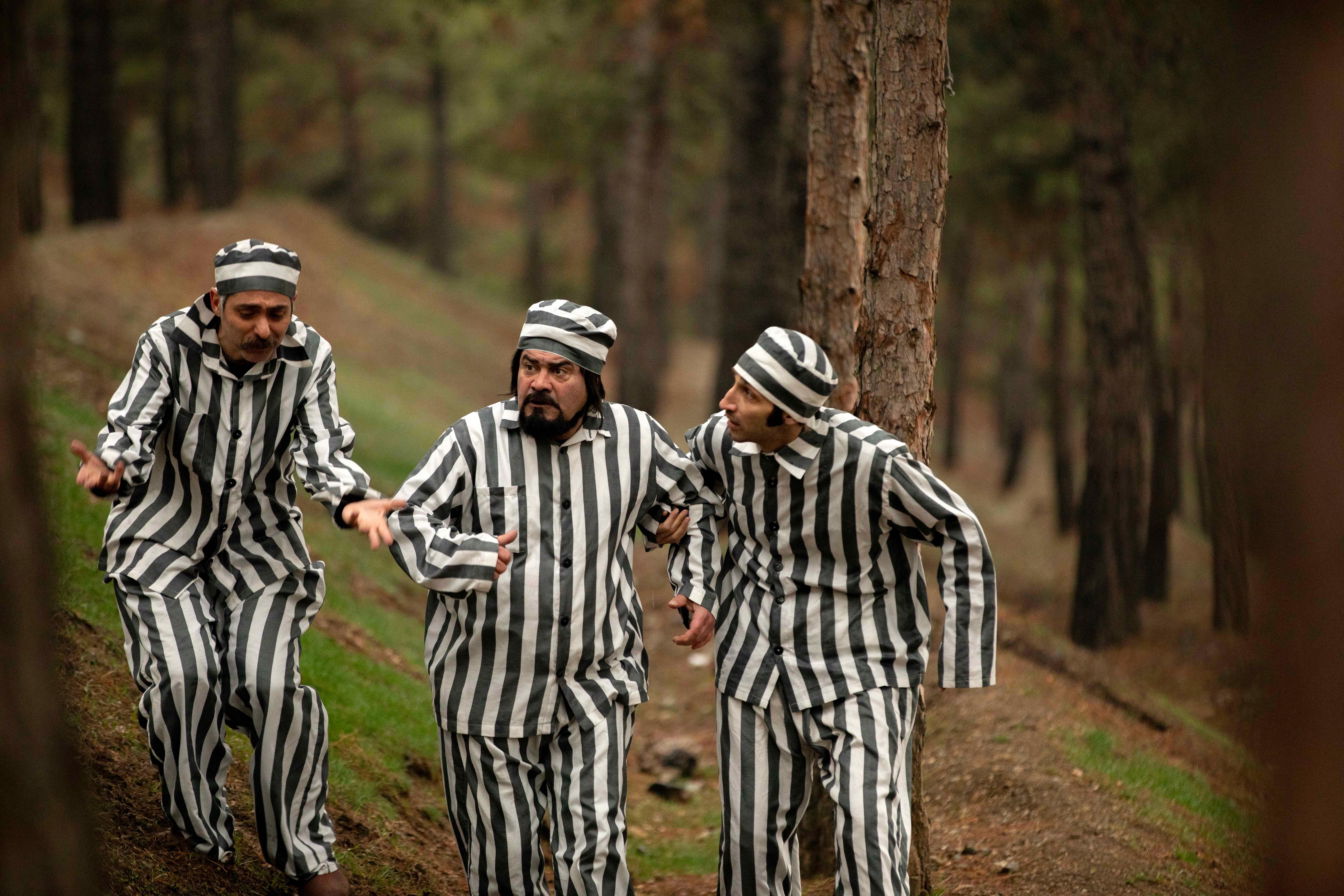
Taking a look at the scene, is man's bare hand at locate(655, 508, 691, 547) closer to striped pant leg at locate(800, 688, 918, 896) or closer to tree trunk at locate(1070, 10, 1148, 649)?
striped pant leg at locate(800, 688, 918, 896)

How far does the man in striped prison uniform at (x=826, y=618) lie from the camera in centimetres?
461

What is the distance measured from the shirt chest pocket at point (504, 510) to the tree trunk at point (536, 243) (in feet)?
95.6

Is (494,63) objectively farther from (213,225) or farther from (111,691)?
(111,691)

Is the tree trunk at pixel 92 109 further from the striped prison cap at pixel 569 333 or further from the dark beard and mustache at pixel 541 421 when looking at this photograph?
the dark beard and mustache at pixel 541 421

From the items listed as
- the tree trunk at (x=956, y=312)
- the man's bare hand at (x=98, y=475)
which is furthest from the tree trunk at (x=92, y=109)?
the man's bare hand at (x=98, y=475)

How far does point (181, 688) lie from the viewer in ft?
15.2

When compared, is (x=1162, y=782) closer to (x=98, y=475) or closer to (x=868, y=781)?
(x=868, y=781)

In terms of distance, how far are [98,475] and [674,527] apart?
2054 mm

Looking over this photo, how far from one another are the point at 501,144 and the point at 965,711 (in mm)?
20748

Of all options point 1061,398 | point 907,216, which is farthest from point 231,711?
point 1061,398

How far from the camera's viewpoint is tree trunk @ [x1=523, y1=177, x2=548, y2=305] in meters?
34.3

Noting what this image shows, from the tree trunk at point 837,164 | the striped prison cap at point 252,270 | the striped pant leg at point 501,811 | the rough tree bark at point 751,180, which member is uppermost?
the rough tree bark at point 751,180

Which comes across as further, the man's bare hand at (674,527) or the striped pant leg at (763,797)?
the man's bare hand at (674,527)

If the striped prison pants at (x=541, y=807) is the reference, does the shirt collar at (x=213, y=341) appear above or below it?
above
